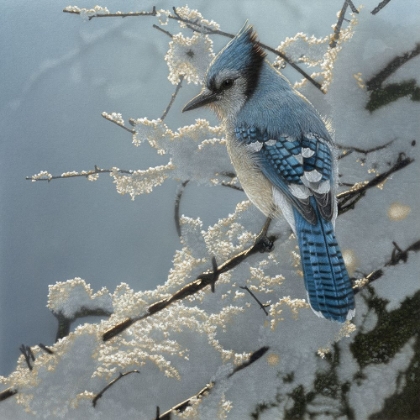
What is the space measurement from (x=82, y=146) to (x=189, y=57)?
421 millimetres

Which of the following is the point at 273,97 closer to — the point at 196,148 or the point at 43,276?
the point at 196,148

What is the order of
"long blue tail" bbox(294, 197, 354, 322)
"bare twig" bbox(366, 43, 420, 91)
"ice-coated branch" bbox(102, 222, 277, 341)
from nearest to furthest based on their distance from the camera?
→ "long blue tail" bbox(294, 197, 354, 322) < "ice-coated branch" bbox(102, 222, 277, 341) < "bare twig" bbox(366, 43, 420, 91)

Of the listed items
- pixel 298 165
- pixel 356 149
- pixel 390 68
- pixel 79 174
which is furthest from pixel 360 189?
pixel 79 174

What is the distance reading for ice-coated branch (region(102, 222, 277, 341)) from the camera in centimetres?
130

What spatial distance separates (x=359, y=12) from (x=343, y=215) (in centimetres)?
60

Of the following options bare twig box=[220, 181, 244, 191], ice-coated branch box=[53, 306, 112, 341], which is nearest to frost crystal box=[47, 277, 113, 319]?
ice-coated branch box=[53, 306, 112, 341]

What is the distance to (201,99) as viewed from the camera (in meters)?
1.43

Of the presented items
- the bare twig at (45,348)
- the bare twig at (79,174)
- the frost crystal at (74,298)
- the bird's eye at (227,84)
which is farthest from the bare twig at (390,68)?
the bare twig at (45,348)

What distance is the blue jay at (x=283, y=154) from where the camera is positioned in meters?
1.15

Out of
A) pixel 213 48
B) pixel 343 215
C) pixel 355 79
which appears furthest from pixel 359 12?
pixel 343 215

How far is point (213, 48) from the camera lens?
57.1 inches

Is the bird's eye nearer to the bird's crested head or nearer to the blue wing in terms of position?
the bird's crested head

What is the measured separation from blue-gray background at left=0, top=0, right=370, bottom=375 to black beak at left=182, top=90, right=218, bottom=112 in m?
0.04

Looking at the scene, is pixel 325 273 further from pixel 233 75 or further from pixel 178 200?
pixel 233 75
